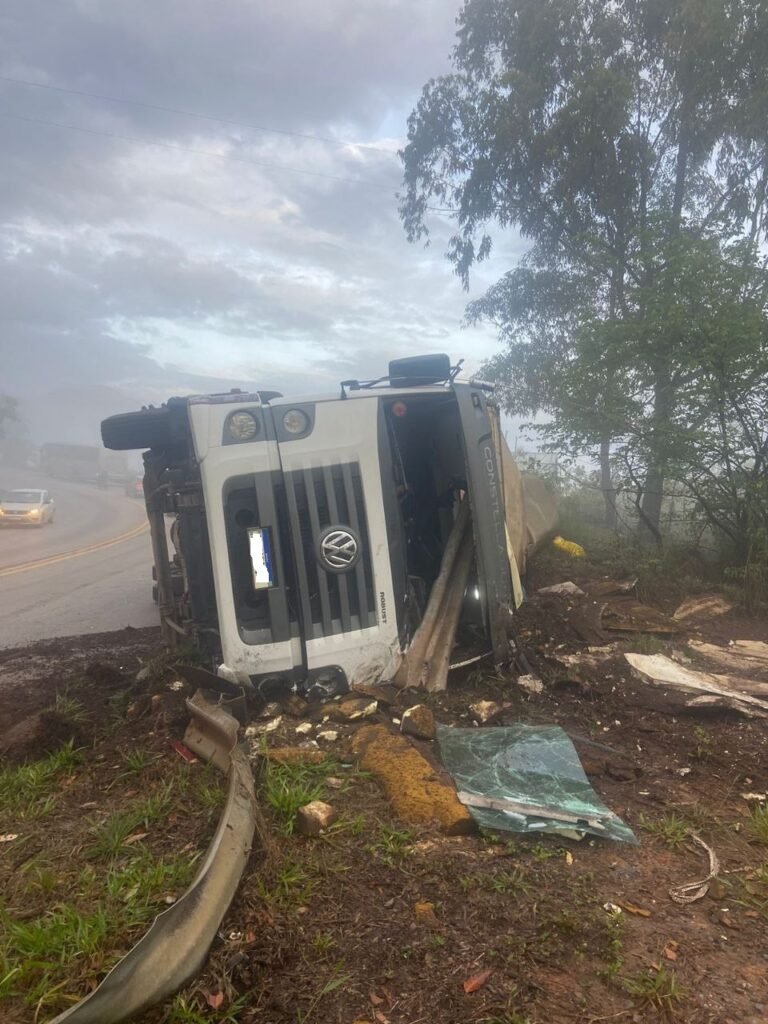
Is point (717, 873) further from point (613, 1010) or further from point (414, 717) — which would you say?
point (414, 717)

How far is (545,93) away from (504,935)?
16705mm

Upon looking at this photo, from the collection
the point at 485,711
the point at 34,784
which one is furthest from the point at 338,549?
the point at 34,784

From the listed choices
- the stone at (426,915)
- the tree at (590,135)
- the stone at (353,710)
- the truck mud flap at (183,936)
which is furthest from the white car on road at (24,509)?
the stone at (426,915)

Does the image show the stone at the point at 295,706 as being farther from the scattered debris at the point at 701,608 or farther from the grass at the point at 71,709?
the scattered debris at the point at 701,608

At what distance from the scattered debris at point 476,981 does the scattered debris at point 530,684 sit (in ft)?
8.12

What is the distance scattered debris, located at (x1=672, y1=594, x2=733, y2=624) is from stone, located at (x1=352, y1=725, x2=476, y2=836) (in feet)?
12.5

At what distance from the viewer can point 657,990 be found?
6.66ft

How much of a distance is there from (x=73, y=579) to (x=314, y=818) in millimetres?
9805

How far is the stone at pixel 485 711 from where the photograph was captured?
4.09 m

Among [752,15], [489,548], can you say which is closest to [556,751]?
[489,548]

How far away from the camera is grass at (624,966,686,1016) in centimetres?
199

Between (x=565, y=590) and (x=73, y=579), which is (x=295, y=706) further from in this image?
Answer: (x=73, y=579)

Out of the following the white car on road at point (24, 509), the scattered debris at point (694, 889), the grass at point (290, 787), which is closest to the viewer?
the scattered debris at point (694, 889)

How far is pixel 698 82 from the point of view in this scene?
1351cm
